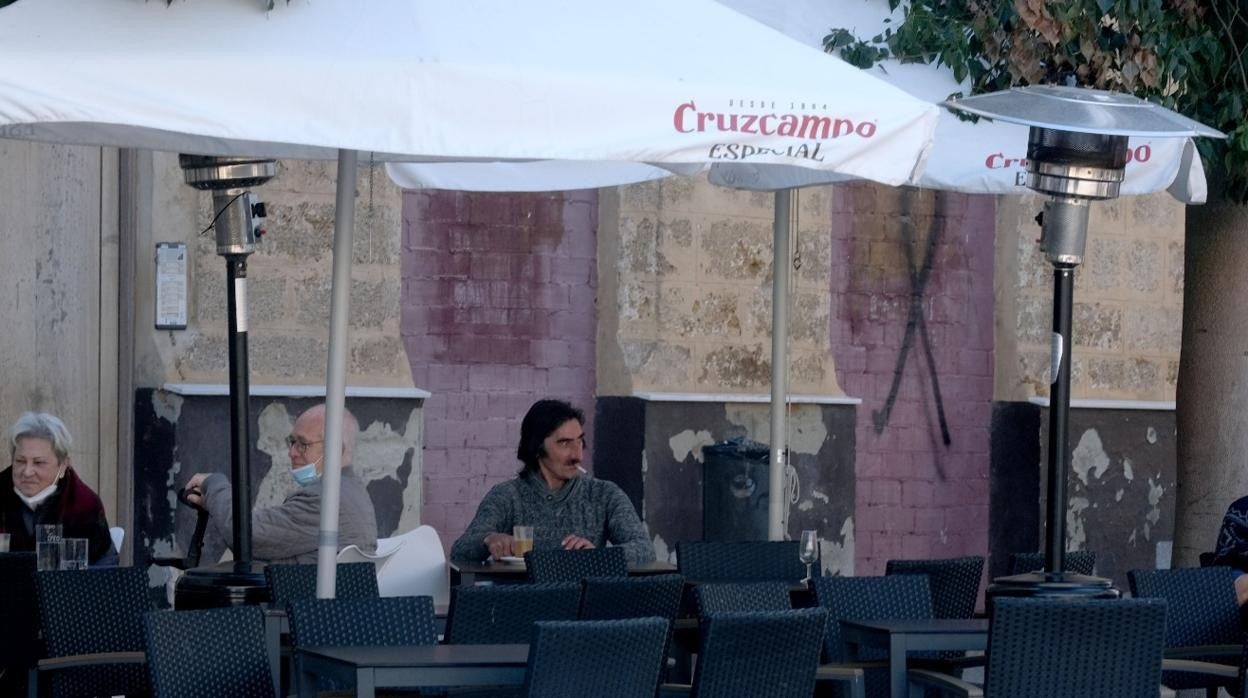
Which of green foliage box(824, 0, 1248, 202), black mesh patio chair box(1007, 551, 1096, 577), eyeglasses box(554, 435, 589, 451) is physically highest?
green foliage box(824, 0, 1248, 202)

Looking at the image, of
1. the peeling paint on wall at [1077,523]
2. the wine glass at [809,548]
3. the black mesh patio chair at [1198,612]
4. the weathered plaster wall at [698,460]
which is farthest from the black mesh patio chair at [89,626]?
the peeling paint on wall at [1077,523]

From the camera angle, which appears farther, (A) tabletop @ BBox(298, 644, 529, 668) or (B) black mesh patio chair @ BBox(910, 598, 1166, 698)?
(B) black mesh patio chair @ BBox(910, 598, 1166, 698)

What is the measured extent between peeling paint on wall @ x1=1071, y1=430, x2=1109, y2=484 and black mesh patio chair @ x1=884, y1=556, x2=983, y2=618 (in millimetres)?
5152

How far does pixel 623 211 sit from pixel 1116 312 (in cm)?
346

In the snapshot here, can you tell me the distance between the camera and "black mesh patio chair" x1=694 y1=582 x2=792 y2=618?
6477mm

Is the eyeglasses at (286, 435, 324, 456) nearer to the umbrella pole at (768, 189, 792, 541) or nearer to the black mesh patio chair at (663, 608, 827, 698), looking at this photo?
the umbrella pole at (768, 189, 792, 541)

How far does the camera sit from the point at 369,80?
17.8 feet

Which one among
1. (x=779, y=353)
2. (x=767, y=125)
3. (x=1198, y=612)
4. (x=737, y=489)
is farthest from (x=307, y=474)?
(x=737, y=489)

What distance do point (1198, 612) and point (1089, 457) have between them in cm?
496

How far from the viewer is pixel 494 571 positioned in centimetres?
812

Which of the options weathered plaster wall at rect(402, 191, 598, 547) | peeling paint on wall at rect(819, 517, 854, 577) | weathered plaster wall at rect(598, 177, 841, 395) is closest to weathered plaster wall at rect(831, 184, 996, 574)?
peeling paint on wall at rect(819, 517, 854, 577)

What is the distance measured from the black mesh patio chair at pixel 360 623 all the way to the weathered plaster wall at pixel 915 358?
6604 mm

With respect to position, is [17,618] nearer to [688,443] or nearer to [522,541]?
[522,541]

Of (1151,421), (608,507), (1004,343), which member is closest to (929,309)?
(1004,343)
